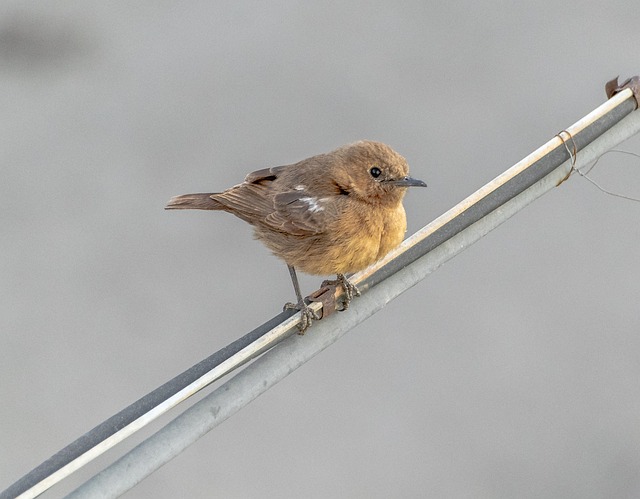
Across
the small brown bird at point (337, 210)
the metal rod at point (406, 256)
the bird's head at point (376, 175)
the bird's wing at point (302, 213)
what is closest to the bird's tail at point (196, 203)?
the small brown bird at point (337, 210)

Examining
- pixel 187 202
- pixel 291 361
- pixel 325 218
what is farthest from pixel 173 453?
pixel 187 202

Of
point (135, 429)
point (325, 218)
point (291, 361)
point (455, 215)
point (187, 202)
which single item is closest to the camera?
point (135, 429)

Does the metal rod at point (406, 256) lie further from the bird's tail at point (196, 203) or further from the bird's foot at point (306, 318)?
the bird's tail at point (196, 203)

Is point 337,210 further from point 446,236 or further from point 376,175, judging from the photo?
point 446,236

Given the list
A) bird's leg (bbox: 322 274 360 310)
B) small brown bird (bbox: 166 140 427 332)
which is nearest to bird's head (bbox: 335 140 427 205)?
small brown bird (bbox: 166 140 427 332)

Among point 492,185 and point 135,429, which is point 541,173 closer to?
point 492,185

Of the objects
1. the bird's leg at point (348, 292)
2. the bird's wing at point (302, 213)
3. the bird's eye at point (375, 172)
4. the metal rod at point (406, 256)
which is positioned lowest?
the bird's leg at point (348, 292)
